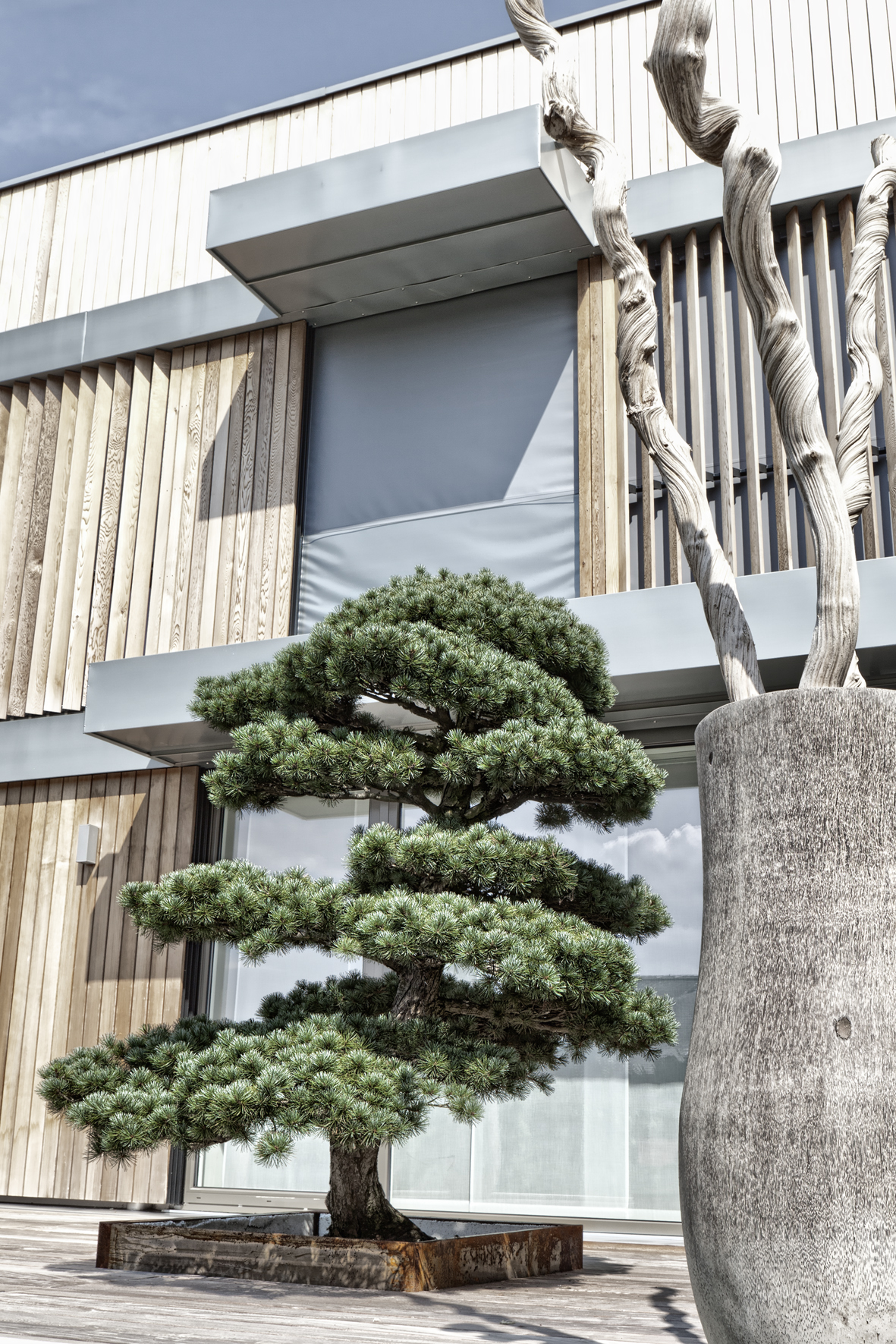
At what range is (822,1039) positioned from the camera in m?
1.51

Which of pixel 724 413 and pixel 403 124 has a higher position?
pixel 403 124

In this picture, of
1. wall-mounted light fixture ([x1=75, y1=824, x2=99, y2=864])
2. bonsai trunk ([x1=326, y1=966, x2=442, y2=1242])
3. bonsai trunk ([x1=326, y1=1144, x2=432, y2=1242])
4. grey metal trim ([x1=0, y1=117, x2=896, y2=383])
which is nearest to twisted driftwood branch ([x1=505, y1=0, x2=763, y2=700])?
bonsai trunk ([x1=326, y1=966, x2=442, y2=1242])

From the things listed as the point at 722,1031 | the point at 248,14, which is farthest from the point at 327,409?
the point at 722,1031

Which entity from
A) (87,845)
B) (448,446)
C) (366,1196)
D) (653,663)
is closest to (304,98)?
(448,446)

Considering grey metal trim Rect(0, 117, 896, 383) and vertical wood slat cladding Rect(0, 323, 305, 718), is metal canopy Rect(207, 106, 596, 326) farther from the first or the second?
vertical wood slat cladding Rect(0, 323, 305, 718)

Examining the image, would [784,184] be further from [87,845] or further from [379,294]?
[87,845]

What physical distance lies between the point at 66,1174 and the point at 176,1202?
60cm

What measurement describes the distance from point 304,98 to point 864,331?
5.78 meters

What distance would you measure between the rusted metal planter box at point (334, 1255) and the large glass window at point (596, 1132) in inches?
53.4

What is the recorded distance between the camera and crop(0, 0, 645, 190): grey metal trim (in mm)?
6211

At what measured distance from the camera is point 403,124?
21.6 ft

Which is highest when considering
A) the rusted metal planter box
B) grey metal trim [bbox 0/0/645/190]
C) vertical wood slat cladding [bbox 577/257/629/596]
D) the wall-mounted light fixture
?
grey metal trim [bbox 0/0/645/190]

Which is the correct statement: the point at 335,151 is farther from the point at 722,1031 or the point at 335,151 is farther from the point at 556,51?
the point at 722,1031

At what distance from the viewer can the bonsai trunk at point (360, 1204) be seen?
126 inches
